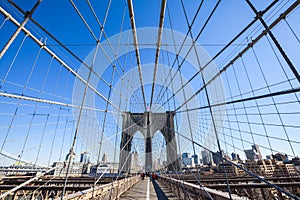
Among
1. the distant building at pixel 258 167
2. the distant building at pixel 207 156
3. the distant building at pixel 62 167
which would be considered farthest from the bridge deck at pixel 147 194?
the distant building at pixel 258 167

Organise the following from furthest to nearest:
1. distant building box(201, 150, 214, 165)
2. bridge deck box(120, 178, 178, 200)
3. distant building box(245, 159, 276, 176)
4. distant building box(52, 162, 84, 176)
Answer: distant building box(245, 159, 276, 176), distant building box(201, 150, 214, 165), bridge deck box(120, 178, 178, 200), distant building box(52, 162, 84, 176)

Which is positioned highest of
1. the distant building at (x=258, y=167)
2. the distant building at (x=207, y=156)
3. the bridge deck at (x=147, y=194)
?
the distant building at (x=207, y=156)

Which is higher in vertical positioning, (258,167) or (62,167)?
(62,167)

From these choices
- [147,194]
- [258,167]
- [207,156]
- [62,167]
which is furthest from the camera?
[258,167]

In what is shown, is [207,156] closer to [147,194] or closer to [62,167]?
[147,194]

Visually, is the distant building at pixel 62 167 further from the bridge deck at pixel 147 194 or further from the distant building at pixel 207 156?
the distant building at pixel 207 156

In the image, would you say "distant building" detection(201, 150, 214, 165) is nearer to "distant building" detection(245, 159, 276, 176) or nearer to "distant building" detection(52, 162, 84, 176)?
"distant building" detection(245, 159, 276, 176)

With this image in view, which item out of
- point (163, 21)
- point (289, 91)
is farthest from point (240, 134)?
point (163, 21)

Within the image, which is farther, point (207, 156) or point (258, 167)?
point (258, 167)

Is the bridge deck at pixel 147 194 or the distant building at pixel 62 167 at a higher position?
the distant building at pixel 62 167

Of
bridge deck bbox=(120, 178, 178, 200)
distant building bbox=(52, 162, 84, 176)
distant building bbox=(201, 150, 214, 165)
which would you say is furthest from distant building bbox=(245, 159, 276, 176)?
distant building bbox=(52, 162, 84, 176)

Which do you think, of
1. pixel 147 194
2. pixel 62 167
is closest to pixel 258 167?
pixel 147 194

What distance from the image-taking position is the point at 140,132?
44.3ft

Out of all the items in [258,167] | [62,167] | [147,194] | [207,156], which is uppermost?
[207,156]
